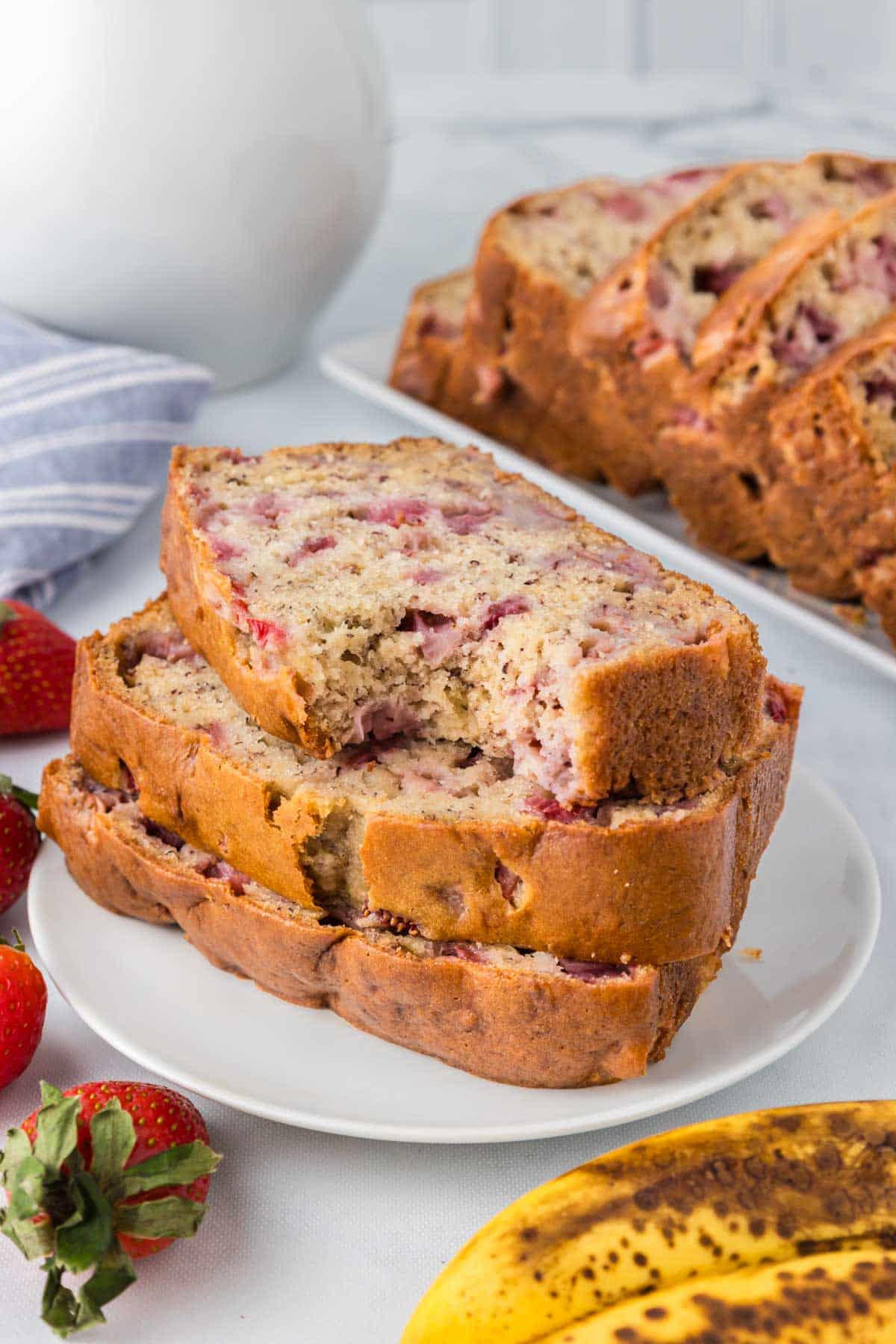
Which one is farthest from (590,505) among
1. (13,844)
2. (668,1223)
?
(668,1223)

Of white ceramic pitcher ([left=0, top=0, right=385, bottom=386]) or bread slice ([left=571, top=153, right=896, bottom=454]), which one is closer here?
bread slice ([left=571, top=153, right=896, bottom=454])

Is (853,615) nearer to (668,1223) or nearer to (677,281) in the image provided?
(677,281)

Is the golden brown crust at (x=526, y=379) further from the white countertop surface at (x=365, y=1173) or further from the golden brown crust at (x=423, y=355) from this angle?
the white countertop surface at (x=365, y=1173)

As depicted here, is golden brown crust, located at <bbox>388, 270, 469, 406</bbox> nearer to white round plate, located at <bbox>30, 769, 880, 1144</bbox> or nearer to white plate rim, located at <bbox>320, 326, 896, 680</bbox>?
white plate rim, located at <bbox>320, 326, 896, 680</bbox>

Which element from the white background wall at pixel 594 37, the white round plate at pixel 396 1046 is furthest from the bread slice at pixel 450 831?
the white background wall at pixel 594 37

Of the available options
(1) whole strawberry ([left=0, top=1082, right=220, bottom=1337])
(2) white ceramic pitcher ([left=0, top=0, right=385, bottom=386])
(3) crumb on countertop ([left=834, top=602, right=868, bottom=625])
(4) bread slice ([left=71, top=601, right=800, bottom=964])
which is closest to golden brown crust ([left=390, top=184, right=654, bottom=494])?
(2) white ceramic pitcher ([left=0, top=0, right=385, bottom=386])
